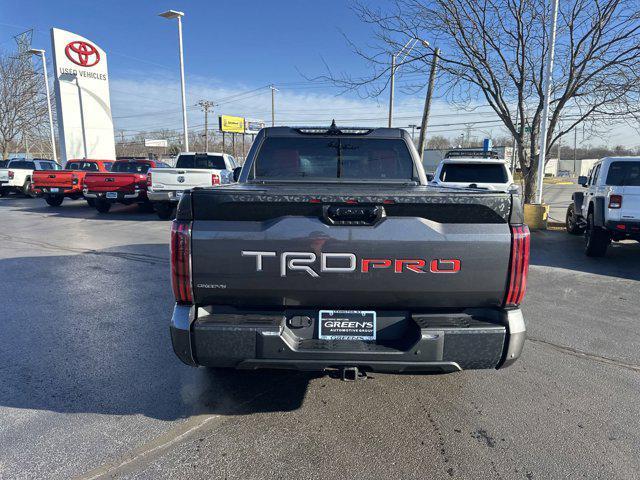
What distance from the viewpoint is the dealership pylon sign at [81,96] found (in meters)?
24.8

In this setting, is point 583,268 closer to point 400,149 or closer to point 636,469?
point 400,149

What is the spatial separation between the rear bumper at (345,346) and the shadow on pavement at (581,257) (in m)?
6.06

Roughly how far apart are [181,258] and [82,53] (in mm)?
29044

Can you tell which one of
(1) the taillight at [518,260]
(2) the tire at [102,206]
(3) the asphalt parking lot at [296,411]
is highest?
(1) the taillight at [518,260]

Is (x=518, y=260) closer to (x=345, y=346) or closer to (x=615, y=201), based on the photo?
(x=345, y=346)

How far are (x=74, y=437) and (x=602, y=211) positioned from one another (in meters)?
8.73

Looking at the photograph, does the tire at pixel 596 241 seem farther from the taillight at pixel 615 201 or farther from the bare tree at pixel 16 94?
the bare tree at pixel 16 94

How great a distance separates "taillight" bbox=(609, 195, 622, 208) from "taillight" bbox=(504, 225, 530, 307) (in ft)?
21.5

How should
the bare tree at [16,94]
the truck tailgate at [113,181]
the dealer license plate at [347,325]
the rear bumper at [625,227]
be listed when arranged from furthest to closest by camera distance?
the bare tree at [16,94]
the truck tailgate at [113,181]
the rear bumper at [625,227]
the dealer license plate at [347,325]

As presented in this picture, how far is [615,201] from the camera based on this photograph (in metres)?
7.71

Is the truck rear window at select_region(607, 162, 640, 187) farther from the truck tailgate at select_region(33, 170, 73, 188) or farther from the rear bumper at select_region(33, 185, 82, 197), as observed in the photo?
the truck tailgate at select_region(33, 170, 73, 188)

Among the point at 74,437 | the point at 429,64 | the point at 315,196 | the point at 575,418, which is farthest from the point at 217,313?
the point at 429,64

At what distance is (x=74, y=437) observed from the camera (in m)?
2.78

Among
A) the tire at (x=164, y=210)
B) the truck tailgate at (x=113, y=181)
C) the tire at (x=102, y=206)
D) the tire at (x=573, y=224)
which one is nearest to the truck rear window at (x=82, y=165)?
the tire at (x=102, y=206)
